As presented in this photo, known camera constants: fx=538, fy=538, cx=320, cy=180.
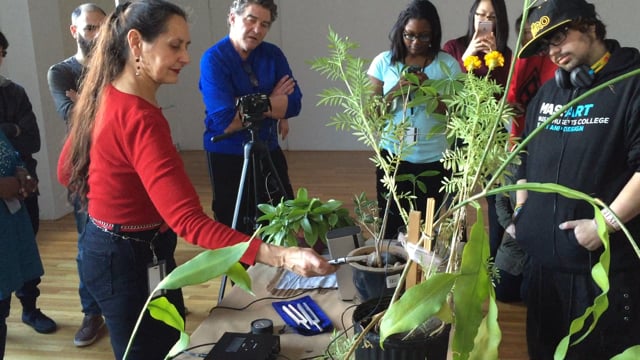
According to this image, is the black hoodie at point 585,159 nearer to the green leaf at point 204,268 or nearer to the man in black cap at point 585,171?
the man in black cap at point 585,171

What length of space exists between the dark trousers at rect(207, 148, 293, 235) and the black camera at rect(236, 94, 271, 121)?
254mm

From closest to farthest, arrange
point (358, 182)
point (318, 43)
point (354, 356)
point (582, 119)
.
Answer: point (354, 356), point (582, 119), point (358, 182), point (318, 43)

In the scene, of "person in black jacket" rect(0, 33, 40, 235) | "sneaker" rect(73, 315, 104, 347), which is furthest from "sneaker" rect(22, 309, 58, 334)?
"person in black jacket" rect(0, 33, 40, 235)

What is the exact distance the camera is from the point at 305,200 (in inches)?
63.7

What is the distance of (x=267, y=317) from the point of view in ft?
4.54

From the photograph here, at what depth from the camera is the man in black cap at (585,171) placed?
152 cm

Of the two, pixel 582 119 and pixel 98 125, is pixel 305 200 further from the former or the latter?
pixel 582 119

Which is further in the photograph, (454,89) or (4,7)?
(4,7)

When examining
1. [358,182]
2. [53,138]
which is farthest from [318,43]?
[53,138]

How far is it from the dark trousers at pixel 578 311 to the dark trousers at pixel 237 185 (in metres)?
1.23

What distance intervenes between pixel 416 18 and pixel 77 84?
1.68 m

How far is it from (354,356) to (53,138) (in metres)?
4.15

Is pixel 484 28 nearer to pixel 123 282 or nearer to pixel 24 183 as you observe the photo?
pixel 123 282

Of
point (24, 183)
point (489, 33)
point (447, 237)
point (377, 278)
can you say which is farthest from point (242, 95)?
point (447, 237)
